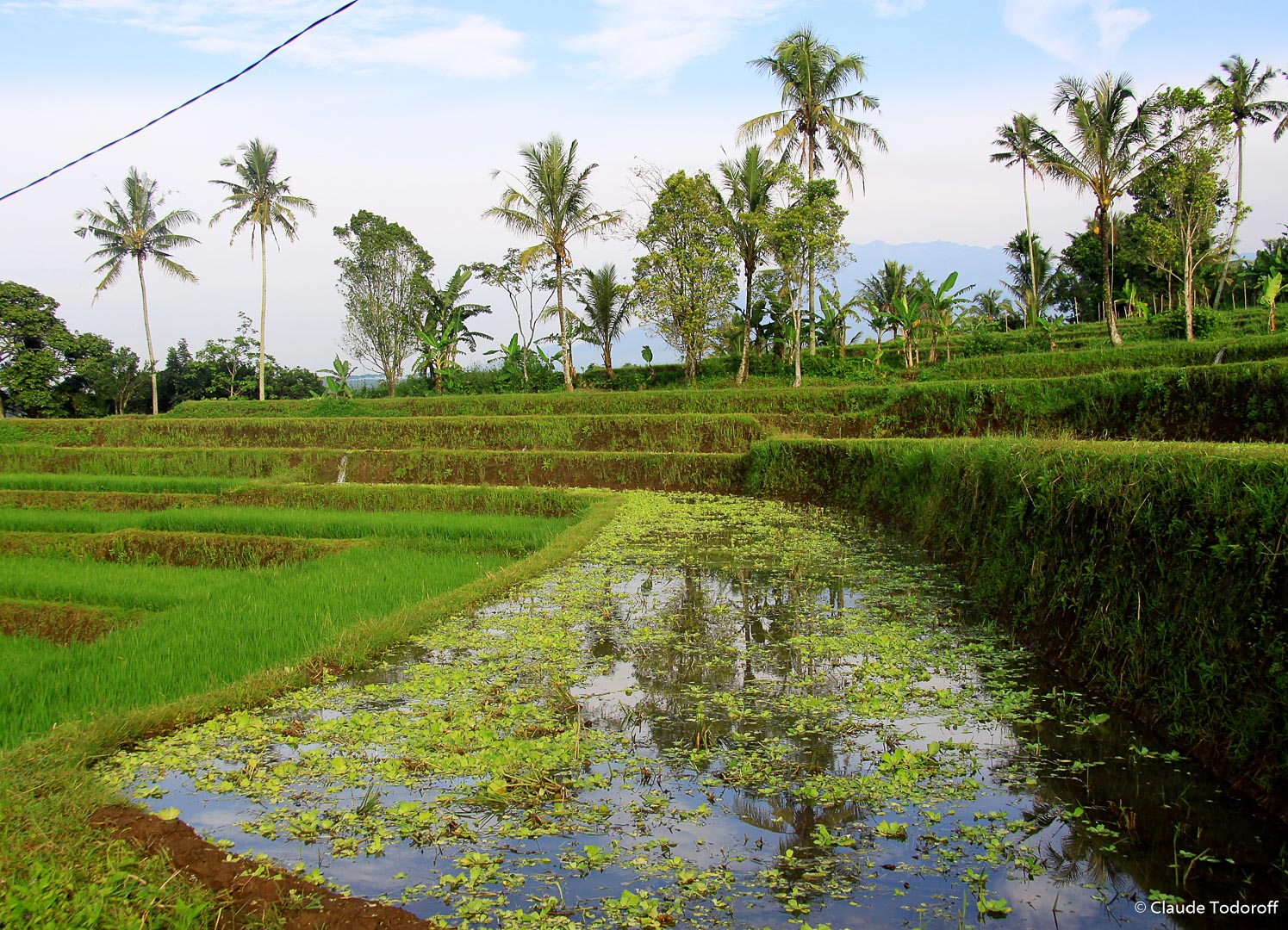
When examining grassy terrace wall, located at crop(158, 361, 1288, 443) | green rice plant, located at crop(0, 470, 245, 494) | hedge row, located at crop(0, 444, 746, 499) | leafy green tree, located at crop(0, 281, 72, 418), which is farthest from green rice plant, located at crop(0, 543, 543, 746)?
leafy green tree, located at crop(0, 281, 72, 418)

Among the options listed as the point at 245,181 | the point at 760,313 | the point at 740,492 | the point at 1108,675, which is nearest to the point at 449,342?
the point at 245,181

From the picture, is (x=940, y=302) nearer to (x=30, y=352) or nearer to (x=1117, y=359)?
(x=1117, y=359)

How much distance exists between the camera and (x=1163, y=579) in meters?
3.17

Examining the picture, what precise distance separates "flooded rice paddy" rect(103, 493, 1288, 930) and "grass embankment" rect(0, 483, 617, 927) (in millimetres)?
220

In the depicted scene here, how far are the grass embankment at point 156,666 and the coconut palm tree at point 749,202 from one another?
44.3 ft

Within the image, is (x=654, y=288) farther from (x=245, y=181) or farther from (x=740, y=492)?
(x=245, y=181)

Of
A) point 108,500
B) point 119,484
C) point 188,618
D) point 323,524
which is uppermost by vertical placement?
point 119,484

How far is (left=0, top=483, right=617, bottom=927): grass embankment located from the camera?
2.01m

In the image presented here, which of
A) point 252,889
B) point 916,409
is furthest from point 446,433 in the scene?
point 252,889

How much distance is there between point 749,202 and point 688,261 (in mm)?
2656

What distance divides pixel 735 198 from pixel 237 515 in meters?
15.7

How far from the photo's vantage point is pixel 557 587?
587cm

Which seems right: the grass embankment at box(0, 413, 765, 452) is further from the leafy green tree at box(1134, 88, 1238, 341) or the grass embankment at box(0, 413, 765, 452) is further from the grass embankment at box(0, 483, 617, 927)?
the leafy green tree at box(1134, 88, 1238, 341)

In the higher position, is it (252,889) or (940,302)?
(940,302)
